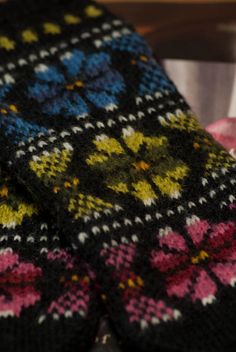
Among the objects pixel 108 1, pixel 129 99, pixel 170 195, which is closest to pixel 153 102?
pixel 129 99

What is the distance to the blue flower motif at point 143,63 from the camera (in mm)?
769

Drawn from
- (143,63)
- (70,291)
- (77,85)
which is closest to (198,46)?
(143,63)

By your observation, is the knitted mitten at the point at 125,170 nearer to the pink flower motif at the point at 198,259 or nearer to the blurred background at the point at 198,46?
the pink flower motif at the point at 198,259

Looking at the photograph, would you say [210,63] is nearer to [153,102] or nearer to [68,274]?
[153,102]

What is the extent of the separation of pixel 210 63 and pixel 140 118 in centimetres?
29

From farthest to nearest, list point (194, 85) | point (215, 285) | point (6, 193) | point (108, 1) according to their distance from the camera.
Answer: point (108, 1) → point (194, 85) → point (6, 193) → point (215, 285)

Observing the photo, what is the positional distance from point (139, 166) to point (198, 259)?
150mm

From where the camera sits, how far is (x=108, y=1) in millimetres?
1065

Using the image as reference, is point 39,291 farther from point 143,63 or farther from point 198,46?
point 198,46

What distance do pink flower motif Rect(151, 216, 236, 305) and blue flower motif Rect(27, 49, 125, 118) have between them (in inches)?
8.9

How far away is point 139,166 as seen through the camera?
67 centimetres

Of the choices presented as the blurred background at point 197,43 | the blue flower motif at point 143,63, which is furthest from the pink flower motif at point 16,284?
the blurred background at point 197,43

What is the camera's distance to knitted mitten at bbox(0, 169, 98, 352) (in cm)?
55

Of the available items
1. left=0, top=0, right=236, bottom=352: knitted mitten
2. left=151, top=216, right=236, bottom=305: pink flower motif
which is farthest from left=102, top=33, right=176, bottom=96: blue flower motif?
left=151, top=216, right=236, bottom=305: pink flower motif
